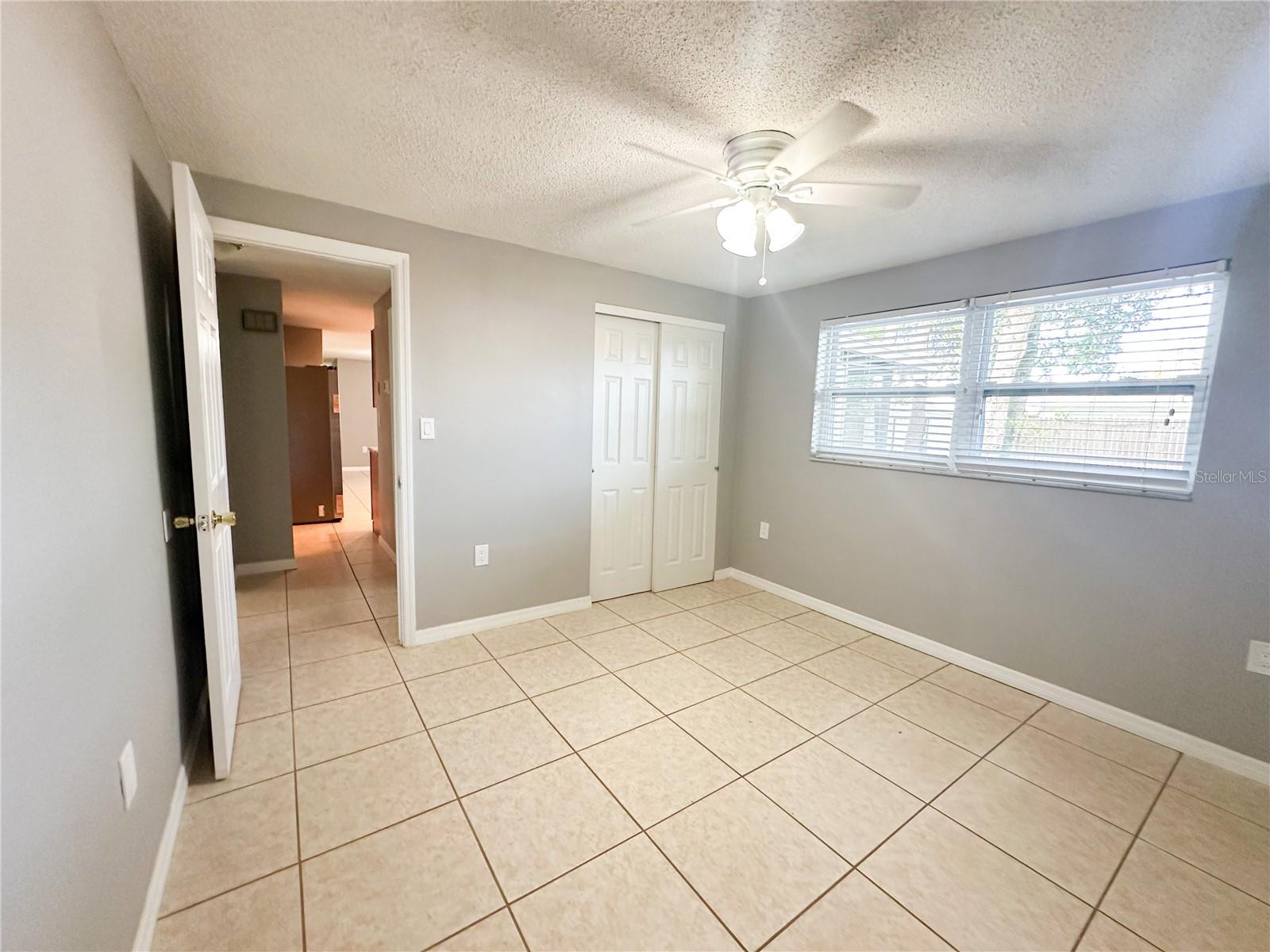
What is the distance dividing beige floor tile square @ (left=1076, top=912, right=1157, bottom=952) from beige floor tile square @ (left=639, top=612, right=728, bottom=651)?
5.96ft

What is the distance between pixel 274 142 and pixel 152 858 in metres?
2.29

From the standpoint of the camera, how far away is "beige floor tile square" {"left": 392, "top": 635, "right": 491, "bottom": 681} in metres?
2.55

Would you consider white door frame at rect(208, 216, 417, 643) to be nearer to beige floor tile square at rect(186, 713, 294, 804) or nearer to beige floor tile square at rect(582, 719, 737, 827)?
beige floor tile square at rect(186, 713, 294, 804)

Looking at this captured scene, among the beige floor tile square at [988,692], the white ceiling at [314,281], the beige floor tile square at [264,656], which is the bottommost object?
the beige floor tile square at [988,692]

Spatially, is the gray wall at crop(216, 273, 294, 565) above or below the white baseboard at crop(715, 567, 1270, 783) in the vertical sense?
above

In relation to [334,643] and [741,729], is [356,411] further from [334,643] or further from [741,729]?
[741,729]

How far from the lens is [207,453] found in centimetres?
167

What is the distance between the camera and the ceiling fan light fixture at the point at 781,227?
1707 mm

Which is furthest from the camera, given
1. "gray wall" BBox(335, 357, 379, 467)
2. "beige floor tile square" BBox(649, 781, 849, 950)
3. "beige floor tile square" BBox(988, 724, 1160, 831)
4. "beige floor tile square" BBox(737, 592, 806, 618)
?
"gray wall" BBox(335, 357, 379, 467)

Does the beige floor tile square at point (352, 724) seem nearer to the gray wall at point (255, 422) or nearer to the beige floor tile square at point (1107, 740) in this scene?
the gray wall at point (255, 422)

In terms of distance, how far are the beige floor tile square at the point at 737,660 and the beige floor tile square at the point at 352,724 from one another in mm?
1462

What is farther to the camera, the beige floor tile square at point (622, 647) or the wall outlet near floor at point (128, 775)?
the beige floor tile square at point (622, 647)

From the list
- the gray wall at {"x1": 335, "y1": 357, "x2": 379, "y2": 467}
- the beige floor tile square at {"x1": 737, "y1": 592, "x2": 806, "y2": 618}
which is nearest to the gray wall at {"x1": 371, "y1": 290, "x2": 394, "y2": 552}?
the beige floor tile square at {"x1": 737, "y1": 592, "x2": 806, "y2": 618}
